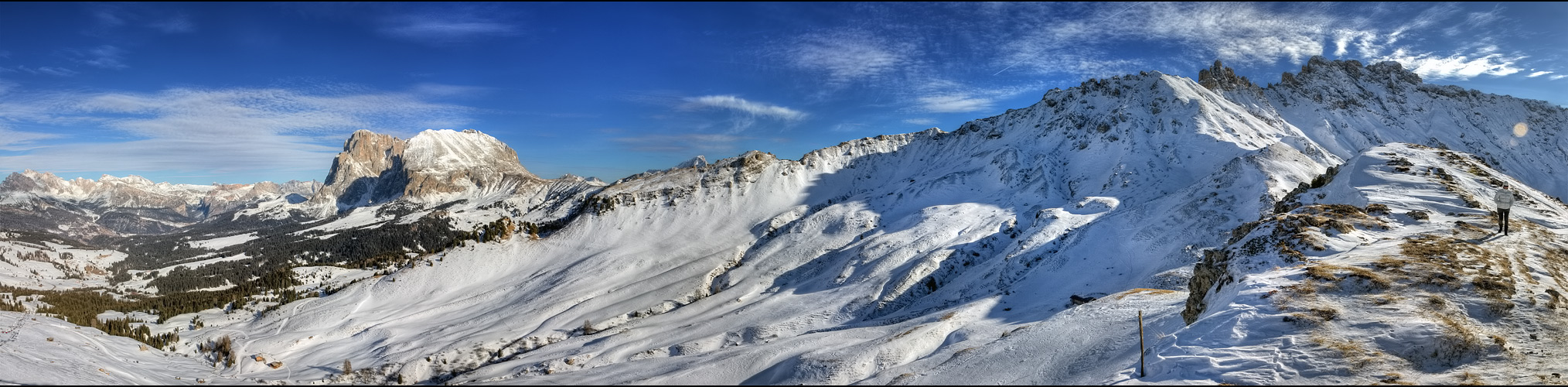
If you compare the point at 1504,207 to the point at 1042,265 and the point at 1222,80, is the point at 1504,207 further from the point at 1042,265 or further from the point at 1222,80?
the point at 1222,80

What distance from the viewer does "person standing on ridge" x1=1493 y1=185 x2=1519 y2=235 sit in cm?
2536

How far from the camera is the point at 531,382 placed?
38.2 meters

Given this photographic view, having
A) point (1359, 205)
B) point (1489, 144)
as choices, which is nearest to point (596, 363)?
point (1359, 205)

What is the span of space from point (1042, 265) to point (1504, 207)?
98.4ft

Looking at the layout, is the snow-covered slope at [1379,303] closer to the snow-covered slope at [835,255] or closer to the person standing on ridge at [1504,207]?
the person standing on ridge at [1504,207]

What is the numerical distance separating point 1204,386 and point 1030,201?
7404 cm

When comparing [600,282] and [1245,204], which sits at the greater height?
[1245,204]

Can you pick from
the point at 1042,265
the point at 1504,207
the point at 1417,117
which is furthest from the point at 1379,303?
the point at 1417,117

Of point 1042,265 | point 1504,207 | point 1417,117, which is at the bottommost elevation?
point 1042,265

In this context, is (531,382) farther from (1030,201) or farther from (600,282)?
(1030,201)

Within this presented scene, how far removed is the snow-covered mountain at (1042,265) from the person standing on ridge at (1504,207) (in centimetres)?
116

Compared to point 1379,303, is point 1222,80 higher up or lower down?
higher up

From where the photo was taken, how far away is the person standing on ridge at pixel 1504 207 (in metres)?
25.4

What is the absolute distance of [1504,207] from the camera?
25.8 m
